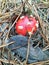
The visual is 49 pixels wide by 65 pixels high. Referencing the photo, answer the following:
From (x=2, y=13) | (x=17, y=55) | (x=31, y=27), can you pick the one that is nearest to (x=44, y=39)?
(x=31, y=27)

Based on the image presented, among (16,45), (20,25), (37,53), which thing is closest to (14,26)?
(20,25)

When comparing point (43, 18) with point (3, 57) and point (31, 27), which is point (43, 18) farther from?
point (3, 57)

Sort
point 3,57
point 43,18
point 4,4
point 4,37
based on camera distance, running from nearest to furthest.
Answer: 1. point 3,57
2. point 4,37
3. point 43,18
4. point 4,4

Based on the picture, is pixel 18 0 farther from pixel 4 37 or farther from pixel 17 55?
pixel 17 55

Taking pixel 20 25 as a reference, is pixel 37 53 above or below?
below

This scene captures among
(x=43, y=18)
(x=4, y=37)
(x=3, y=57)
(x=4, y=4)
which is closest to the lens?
(x=3, y=57)

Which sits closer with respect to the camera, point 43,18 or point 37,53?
point 37,53
